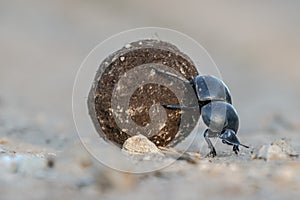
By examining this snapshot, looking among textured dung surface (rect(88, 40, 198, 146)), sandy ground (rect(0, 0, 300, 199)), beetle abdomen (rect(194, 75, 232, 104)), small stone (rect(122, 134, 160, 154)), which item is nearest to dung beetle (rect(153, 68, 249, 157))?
beetle abdomen (rect(194, 75, 232, 104))

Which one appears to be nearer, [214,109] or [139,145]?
[139,145]

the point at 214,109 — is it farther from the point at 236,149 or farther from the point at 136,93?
the point at 136,93

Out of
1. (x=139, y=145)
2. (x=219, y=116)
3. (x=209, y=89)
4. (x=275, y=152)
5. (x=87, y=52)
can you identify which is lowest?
(x=275, y=152)

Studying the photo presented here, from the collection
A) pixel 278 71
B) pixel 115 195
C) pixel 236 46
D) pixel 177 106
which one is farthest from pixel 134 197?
pixel 236 46

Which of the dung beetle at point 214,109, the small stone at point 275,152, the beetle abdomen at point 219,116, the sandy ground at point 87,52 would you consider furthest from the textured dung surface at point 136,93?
the small stone at point 275,152

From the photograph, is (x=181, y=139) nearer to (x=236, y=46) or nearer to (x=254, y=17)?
(x=236, y=46)

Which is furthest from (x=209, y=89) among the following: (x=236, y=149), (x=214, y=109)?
(x=236, y=149)

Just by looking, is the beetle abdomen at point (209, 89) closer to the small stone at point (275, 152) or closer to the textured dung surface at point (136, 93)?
the textured dung surface at point (136, 93)
